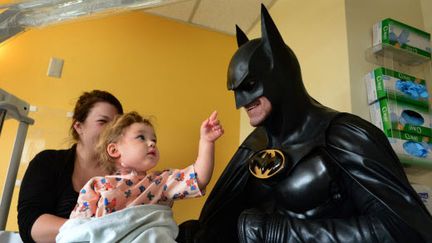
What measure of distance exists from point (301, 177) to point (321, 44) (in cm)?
73

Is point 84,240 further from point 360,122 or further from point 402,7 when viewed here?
point 402,7

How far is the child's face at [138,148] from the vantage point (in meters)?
0.72

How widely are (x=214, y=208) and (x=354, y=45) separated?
0.71m

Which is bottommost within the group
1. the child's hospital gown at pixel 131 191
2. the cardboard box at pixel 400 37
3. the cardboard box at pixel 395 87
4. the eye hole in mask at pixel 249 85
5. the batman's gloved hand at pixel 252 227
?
the batman's gloved hand at pixel 252 227

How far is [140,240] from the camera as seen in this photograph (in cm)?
56

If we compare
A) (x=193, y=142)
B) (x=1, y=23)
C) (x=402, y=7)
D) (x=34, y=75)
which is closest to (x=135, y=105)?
(x=193, y=142)

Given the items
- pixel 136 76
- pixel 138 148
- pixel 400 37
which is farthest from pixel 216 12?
pixel 138 148

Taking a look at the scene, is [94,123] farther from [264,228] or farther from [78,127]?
[264,228]

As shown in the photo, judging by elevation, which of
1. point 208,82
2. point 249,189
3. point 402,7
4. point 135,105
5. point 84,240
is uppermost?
point 402,7

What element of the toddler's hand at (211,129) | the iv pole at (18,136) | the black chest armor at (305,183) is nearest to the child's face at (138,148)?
the toddler's hand at (211,129)

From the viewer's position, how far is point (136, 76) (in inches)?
57.1

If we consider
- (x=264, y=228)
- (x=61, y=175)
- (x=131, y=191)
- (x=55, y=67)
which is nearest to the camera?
(x=264, y=228)

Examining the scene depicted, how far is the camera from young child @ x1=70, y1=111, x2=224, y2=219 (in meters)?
0.65

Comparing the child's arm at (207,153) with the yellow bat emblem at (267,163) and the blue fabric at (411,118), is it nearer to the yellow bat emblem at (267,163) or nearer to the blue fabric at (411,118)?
the yellow bat emblem at (267,163)
